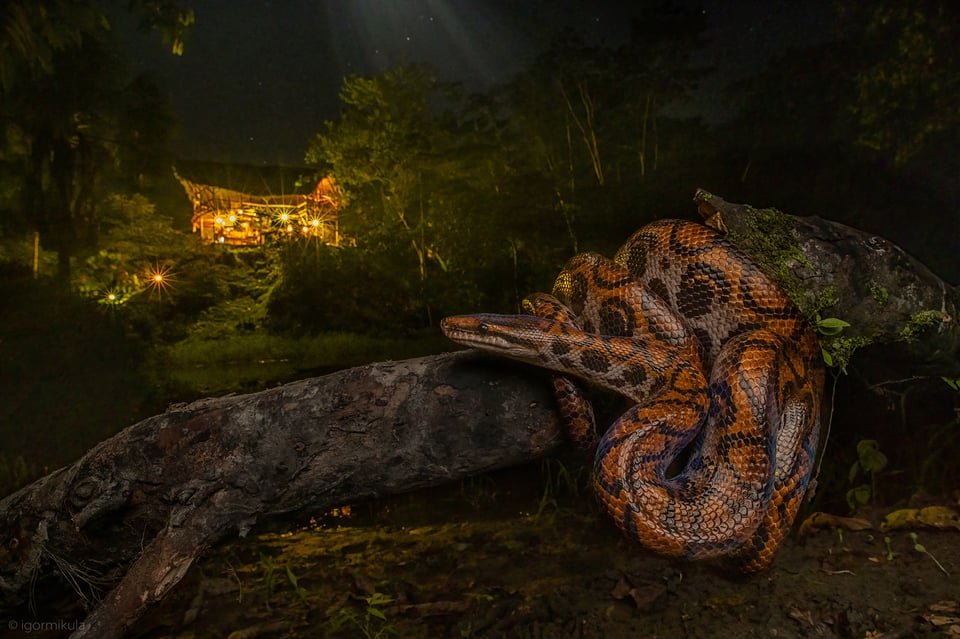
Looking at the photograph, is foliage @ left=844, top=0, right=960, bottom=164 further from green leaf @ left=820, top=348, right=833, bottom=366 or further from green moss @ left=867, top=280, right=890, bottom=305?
green leaf @ left=820, top=348, right=833, bottom=366

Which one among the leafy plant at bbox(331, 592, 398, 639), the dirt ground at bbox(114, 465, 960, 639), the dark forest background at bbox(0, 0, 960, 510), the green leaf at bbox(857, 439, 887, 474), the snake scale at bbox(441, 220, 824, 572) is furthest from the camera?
the dark forest background at bbox(0, 0, 960, 510)

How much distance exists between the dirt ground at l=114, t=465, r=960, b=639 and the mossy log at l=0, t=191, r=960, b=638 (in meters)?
0.65

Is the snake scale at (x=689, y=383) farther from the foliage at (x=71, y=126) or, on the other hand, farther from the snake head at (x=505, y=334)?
the foliage at (x=71, y=126)

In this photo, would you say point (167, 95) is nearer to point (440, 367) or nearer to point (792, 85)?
point (440, 367)

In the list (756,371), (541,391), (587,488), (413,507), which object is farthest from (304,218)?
(756,371)

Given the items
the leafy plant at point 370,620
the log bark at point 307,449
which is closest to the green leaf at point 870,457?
the log bark at point 307,449

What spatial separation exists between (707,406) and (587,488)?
185 centimetres

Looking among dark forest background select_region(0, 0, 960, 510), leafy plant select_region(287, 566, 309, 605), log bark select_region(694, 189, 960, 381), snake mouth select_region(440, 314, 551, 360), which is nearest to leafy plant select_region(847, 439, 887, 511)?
dark forest background select_region(0, 0, 960, 510)

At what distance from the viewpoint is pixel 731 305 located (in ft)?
5.79

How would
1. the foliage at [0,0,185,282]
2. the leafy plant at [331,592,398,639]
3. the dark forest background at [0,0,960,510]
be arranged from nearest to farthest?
the leafy plant at [331,592,398,639] → the dark forest background at [0,0,960,510] → the foliage at [0,0,185,282]

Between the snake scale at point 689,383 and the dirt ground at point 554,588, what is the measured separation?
28 centimetres

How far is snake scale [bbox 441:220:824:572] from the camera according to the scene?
1453 mm

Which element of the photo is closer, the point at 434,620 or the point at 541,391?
the point at 541,391

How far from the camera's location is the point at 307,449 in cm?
162
